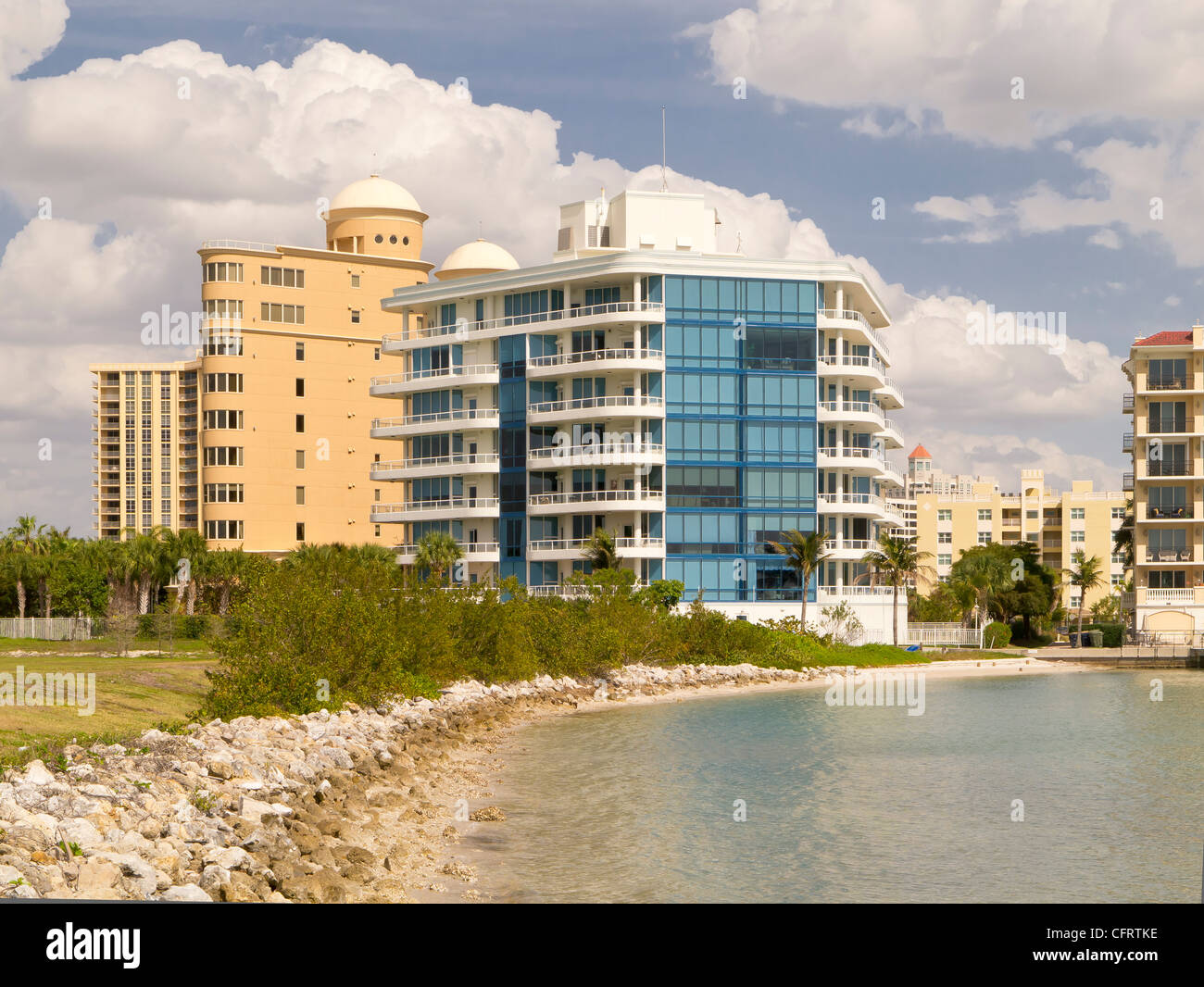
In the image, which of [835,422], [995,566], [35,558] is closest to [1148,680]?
[835,422]

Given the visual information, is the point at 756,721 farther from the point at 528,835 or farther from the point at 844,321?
the point at 844,321

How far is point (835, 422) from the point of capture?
81625 millimetres

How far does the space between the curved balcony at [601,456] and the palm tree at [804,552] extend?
32.5 ft

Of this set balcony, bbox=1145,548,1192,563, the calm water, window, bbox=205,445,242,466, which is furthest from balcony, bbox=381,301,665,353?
balcony, bbox=1145,548,1192,563

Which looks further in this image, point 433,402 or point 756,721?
point 433,402

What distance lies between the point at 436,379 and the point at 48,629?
106ft

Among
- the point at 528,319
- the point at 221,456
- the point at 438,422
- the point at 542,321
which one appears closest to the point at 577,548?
the point at 438,422

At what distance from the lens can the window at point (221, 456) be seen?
10488 cm

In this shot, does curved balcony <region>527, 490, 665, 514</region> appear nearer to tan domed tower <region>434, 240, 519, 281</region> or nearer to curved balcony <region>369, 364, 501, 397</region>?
curved balcony <region>369, 364, 501, 397</region>

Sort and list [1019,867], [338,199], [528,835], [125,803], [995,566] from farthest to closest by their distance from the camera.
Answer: [338,199] → [995,566] → [528,835] → [1019,867] → [125,803]

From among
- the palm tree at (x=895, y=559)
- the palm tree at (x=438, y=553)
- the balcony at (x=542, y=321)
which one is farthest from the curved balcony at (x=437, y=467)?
the palm tree at (x=895, y=559)

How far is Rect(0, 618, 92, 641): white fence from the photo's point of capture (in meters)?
66.4

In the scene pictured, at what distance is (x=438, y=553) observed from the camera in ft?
260

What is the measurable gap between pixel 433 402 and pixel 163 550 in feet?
73.6
